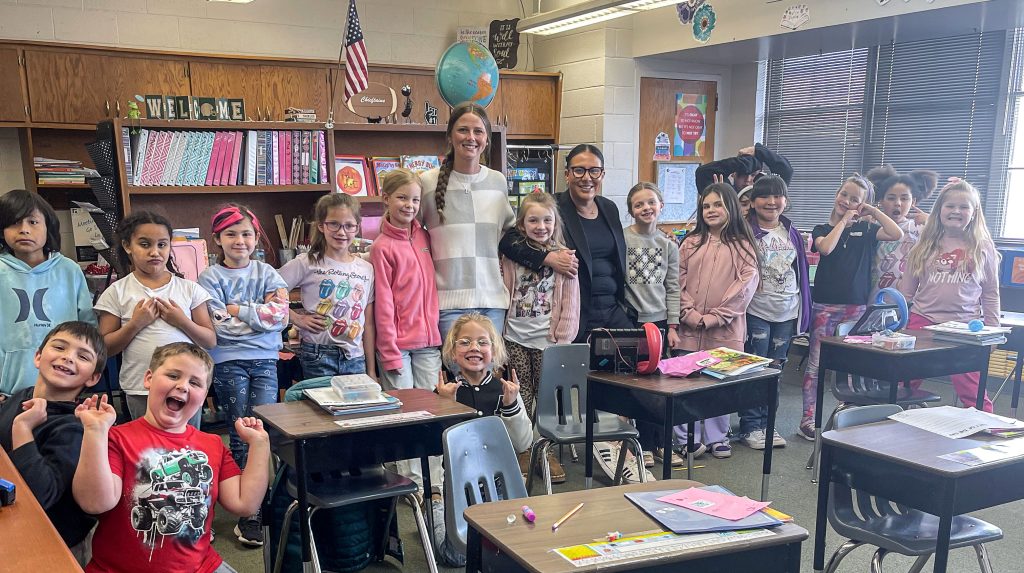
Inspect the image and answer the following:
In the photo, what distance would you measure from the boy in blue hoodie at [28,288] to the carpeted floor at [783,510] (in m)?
1.01

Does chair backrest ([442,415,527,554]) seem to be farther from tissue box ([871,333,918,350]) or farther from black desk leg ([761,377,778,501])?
tissue box ([871,333,918,350])

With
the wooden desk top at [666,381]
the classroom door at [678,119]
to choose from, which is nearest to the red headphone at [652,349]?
the wooden desk top at [666,381]

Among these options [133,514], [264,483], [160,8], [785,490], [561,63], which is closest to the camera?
[133,514]

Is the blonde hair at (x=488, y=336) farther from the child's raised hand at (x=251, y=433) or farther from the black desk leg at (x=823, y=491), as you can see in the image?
the black desk leg at (x=823, y=491)

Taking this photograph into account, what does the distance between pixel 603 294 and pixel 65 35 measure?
3981 millimetres

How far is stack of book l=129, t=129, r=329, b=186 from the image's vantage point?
3.98 meters

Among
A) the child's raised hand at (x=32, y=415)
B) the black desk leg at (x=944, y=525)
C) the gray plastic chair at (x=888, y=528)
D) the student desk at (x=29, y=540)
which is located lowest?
the gray plastic chair at (x=888, y=528)

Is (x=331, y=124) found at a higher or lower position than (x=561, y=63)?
lower

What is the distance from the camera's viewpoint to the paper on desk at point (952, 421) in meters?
2.28

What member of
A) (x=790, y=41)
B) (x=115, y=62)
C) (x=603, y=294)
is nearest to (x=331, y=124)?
(x=115, y=62)

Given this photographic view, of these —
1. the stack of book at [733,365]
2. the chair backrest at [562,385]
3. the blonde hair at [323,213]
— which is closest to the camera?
the stack of book at [733,365]

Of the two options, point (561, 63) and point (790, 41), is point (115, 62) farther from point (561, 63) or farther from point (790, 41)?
point (790, 41)

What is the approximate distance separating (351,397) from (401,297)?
0.85 metres

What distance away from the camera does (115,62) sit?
4.84 metres
